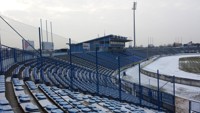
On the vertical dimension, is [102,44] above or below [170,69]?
above

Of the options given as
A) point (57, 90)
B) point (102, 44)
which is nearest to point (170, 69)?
point (102, 44)

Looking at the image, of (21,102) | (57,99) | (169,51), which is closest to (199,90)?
(57,99)

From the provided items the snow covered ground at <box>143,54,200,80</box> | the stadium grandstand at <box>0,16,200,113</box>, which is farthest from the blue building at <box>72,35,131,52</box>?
the snow covered ground at <box>143,54,200,80</box>

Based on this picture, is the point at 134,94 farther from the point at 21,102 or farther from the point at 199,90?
the point at 21,102

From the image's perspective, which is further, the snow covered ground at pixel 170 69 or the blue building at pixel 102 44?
the blue building at pixel 102 44

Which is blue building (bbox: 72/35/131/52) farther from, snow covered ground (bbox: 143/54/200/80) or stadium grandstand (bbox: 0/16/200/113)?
snow covered ground (bbox: 143/54/200/80)

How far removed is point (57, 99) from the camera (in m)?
7.58

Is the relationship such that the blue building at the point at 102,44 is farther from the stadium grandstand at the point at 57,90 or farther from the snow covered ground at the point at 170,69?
the snow covered ground at the point at 170,69

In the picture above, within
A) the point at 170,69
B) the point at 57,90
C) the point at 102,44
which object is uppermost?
the point at 102,44

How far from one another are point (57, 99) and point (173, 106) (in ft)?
31.3

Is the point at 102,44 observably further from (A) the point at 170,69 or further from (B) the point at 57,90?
(B) the point at 57,90

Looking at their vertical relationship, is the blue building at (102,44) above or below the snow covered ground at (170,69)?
above

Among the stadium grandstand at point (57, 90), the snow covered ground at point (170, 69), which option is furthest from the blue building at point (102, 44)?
the snow covered ground at point (170, 69)

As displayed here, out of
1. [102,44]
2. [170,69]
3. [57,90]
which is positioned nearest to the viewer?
[57,90]
